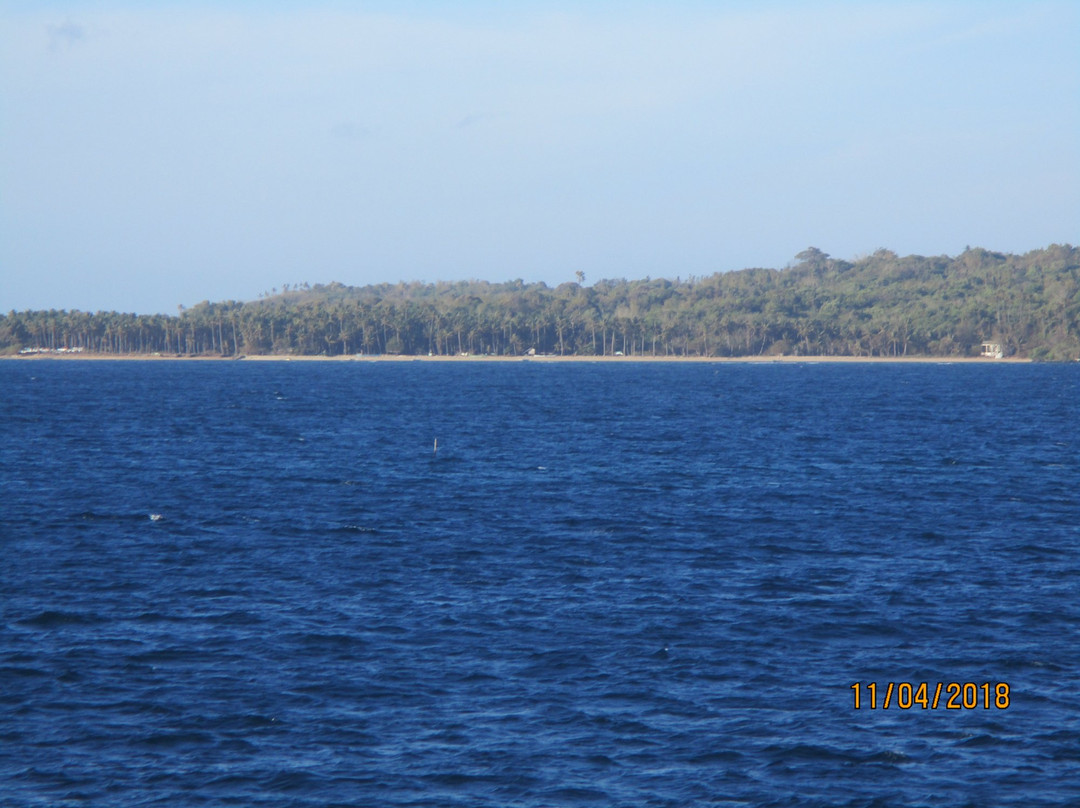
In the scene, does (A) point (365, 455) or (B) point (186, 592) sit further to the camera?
(A) point (365, 455)

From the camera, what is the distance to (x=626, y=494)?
56.1 m

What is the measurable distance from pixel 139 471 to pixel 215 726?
44951 mm

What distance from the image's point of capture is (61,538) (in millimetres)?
42375

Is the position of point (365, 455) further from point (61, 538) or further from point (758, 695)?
point (758, 695)

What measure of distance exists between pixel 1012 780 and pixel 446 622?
14.5m

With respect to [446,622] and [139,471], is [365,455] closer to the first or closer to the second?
[139,471]

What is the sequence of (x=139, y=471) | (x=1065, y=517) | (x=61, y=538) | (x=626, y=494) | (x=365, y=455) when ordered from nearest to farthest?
1. (x=61, y=538)
2. (x=1065, y=517)
3. (x=626, y=494)
4. (x=139, y=471)
5. (x=365, y=455)

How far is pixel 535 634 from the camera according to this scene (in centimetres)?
2886

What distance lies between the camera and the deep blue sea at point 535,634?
2061 cm

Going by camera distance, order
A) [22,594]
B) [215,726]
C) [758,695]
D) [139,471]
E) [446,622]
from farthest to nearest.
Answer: [139,471], [22,594], [446,622], [758,695], [215,726]

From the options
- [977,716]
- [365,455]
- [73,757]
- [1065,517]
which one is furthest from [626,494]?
[73,757]

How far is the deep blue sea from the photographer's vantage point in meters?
20.6

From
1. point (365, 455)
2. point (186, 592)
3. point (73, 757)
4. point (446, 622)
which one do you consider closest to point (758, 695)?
point (446, 622)

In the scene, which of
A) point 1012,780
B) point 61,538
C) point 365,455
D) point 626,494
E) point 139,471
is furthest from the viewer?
point 365,455
